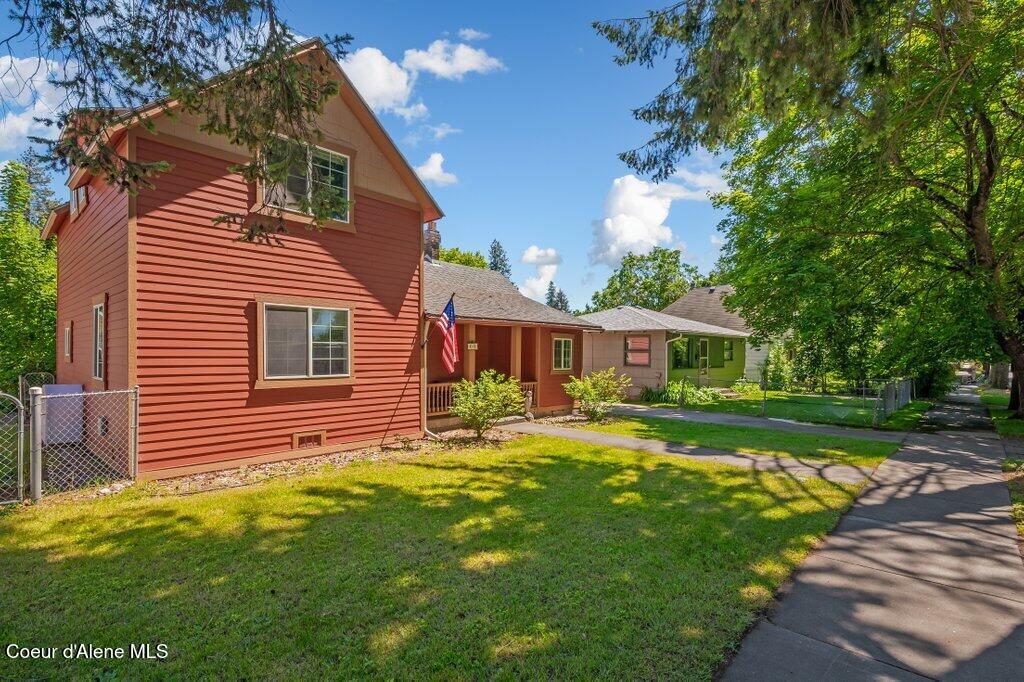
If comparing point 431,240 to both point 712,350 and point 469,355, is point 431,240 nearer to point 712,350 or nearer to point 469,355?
point 469,355

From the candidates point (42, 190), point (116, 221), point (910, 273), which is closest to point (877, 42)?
point (116, 221)

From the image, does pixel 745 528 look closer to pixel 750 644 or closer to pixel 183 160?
pixel 750 644

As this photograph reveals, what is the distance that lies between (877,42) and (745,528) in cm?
547

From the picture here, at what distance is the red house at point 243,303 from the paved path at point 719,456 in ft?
12.9

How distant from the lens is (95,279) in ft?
26.7

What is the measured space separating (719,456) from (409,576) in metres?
7.07

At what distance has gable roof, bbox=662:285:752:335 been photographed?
28344 mm

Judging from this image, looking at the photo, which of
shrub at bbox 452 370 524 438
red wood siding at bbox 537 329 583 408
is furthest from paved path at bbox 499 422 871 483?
red wood siding at bbox 537 329 583 408

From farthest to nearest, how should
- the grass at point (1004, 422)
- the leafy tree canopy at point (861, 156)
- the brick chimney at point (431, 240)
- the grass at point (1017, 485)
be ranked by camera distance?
the brick chimney at point (431, 240), the grass at point (1004, 422), the grass at point (1017, 485), the leafy tree canopy at point (861, 156)

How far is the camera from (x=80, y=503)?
225 inches

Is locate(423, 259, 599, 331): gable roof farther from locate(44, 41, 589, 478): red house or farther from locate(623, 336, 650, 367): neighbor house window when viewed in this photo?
locate(623, 336, 650, 367): neighbor house window

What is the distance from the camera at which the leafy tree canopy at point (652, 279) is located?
43.8 meters

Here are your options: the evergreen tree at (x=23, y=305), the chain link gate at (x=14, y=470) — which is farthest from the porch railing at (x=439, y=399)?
the evergreen tree at (x=23, y=305)

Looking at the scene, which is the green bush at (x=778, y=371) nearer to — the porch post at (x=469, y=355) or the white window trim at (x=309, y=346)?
the porch post at (x=469, y=355)
